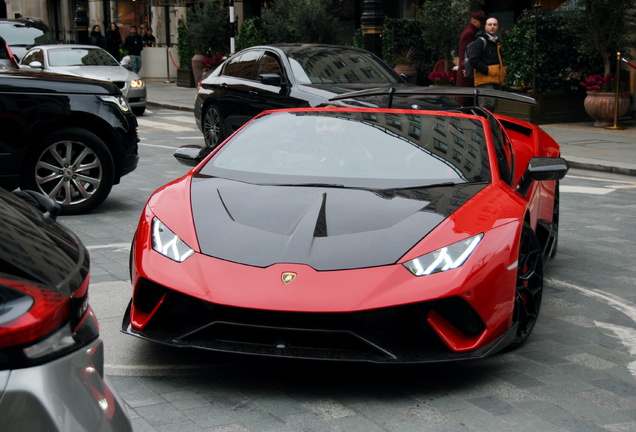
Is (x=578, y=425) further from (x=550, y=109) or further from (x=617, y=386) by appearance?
(x=550, y=109)

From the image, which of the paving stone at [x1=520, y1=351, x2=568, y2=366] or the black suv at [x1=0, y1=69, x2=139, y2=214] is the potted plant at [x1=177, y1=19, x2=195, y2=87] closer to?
the black suv at [x1=0, y1=69, x2=139, y2=214]

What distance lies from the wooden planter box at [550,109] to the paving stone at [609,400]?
44.5 ft

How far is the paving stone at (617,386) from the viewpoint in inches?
145

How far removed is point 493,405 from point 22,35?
21007mm

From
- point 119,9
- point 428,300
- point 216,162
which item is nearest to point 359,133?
point 216,162

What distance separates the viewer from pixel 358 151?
4.81 meters

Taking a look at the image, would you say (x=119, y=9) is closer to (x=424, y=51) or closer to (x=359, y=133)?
(x=424, y=51)

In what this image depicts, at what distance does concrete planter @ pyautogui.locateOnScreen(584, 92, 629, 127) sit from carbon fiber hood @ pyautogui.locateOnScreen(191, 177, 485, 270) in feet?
41.7

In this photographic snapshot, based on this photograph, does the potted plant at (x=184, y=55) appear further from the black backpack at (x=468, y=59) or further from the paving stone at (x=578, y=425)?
the paving stone at (x=578, y=425)

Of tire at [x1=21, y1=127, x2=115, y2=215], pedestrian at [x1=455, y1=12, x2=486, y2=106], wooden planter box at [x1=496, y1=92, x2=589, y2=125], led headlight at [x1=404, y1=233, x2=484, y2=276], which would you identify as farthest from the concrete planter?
led headlight at [x1=404, y1=233, x2=484, y2=276]

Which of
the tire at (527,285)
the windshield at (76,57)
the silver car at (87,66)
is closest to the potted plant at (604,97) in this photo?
the silver car at (87,66)

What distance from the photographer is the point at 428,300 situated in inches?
138

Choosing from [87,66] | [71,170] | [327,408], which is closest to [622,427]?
[327,408]

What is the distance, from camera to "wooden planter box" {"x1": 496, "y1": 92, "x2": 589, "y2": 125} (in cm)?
1683
